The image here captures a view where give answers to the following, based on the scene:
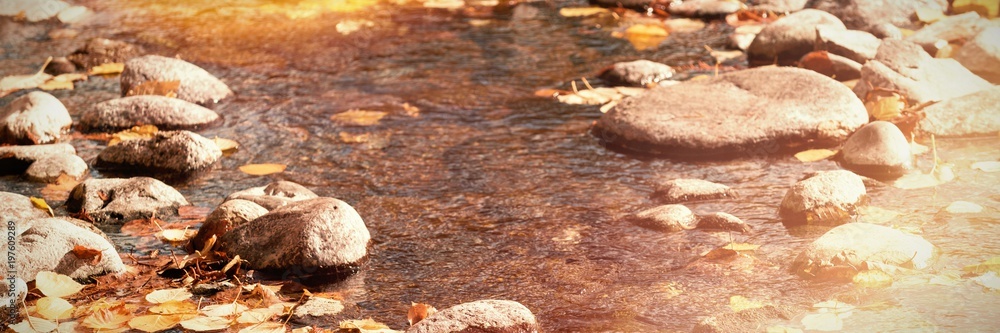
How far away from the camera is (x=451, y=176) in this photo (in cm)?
514

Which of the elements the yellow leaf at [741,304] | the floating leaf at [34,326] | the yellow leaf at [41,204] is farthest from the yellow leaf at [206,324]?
the yellow leaf at [741,304]

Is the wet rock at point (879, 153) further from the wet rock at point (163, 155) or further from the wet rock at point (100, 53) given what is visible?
the wet rock at point (100, 53)

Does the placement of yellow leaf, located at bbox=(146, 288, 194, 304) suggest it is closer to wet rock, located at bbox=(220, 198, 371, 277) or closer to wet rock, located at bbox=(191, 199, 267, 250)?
wet rock, located at bbox=(220, 198, 371, 277)

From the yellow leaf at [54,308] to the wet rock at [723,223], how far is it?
2566 mm

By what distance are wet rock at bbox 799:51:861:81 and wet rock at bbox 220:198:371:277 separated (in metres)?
3.68

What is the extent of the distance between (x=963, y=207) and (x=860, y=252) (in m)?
0.90

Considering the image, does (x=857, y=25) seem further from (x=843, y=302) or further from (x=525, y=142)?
(x=843, y=302)

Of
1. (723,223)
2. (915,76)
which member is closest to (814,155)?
(915,76)

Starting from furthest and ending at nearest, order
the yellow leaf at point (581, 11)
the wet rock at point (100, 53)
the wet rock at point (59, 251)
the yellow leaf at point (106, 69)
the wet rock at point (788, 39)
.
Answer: the yellow leaf at point (581, 11), the wet rock at point (100, 53), the yellow leaf at point (106, 69), the wet rock at point (788, 39), the wet rock at point (59, 251)

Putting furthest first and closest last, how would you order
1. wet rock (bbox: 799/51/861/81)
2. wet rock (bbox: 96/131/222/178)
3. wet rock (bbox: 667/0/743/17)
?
1. wet rock (bbox: 667/0/743/17)
2. wet rock (bbox: 799/51/861/81)
3. wet rock (bbox: 96/131/222/178)

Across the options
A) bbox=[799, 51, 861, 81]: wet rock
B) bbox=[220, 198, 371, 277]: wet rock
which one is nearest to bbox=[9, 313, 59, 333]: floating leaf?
bbox=[220, 198, 371, 277]: wet rock

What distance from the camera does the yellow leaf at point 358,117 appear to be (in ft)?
19.9

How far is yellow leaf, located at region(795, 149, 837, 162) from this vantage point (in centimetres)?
514

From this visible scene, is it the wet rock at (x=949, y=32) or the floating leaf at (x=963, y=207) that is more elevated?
the wet rock at (x=949, y=32)
